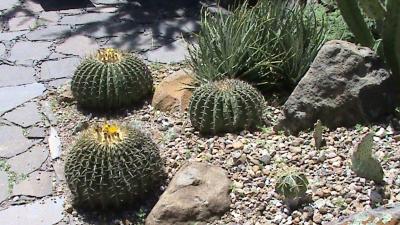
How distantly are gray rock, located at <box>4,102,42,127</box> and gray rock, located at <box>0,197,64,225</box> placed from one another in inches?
44.6

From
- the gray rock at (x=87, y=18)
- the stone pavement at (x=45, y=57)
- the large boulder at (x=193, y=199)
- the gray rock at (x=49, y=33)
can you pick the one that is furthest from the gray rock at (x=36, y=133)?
the gray rock at (x=87, y=18)

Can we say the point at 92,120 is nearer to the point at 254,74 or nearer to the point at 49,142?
the point at 49,142

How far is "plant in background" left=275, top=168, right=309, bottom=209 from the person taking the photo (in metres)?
3.98

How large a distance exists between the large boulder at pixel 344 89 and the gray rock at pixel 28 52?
3.03 meters

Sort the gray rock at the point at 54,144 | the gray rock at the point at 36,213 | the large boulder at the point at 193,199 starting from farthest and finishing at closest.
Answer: the gray rock at the point at 54,144, the gray rock at the point at 36,213, the large boulder at the point at 193,199

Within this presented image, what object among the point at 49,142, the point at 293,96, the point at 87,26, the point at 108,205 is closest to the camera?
the point at 108,205

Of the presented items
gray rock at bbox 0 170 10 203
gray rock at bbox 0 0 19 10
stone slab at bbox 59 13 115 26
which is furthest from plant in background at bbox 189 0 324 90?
gray rock at bbox 0 0 19 10

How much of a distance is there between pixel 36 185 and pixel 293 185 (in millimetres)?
1908

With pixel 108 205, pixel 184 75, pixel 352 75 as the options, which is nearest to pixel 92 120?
pixel 184 75

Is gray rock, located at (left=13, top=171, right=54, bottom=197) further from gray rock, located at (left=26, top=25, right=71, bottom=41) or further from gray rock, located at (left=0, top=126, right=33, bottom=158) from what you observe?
gray rock, located at (left=26, top=25, right=71, bottom=41)

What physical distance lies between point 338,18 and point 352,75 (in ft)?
4.52

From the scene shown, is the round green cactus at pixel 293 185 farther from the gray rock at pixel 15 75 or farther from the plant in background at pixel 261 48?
the gray rock at pixel 15 75

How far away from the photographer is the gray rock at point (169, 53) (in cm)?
670

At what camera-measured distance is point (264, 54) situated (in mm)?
5523
